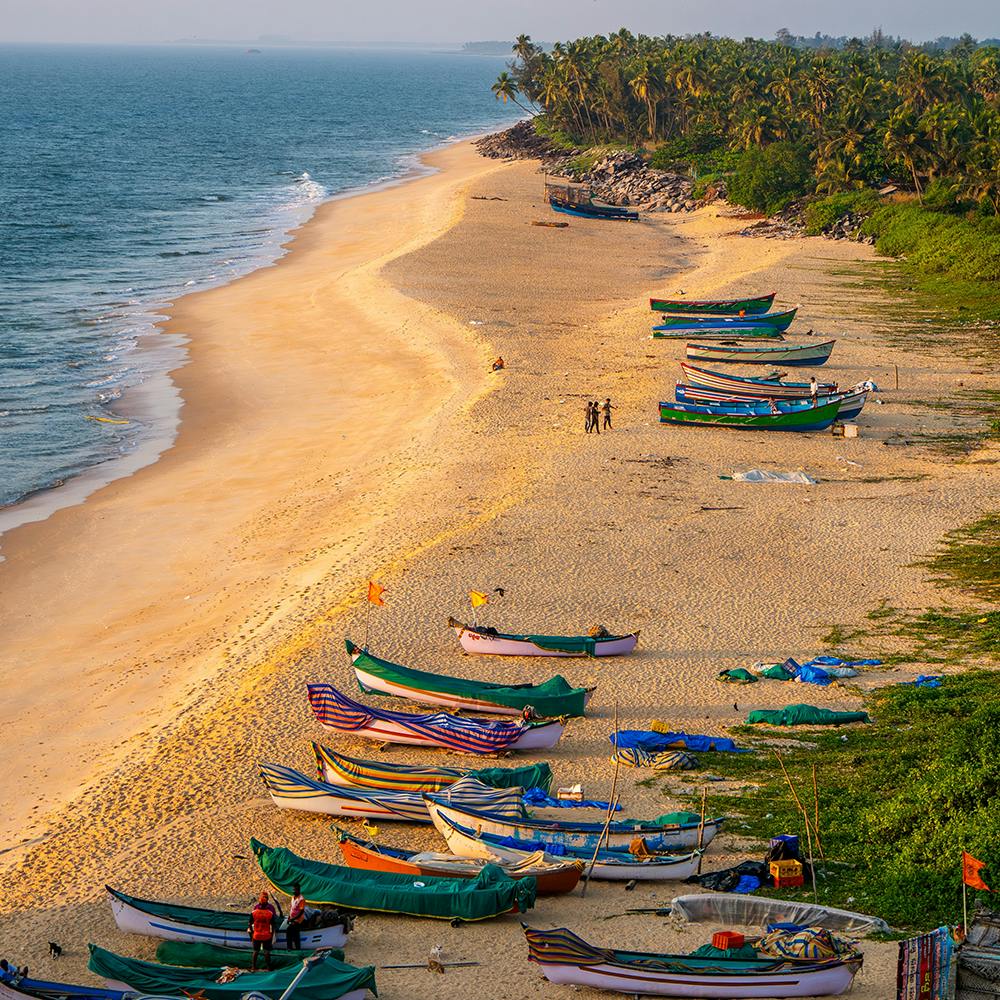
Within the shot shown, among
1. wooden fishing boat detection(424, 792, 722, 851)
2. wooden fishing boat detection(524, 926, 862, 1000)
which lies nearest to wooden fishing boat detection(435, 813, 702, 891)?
wooden fishing boat detection(424, 792, 722, 851)

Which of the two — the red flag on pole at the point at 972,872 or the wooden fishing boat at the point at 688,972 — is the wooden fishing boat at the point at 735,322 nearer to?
the red flag on pole at the point at 972,872

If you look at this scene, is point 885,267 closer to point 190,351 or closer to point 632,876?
point 190,351

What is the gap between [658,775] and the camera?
74.8 ft

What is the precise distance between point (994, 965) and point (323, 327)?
4880 centimetres

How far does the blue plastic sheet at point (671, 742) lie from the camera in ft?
76.9

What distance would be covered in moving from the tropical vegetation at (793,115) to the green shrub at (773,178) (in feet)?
0.34

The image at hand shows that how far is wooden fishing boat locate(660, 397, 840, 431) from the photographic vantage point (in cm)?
4294

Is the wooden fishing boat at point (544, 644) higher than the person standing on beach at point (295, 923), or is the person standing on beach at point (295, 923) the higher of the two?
the wooden fishing boat at point (544, 644)

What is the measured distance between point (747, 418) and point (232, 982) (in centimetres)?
3059

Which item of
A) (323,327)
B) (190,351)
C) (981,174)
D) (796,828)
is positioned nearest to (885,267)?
(981,174)

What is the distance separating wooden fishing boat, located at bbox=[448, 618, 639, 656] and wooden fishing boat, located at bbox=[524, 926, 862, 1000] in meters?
11.3

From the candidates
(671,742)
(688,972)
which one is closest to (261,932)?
(688,972)

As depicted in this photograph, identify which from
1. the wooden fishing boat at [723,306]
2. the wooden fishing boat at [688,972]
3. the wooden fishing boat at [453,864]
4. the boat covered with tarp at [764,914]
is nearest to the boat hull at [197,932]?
the wooden fishing boat at [453,864]

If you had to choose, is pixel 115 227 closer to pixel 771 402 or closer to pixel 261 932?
pixel 771 402
